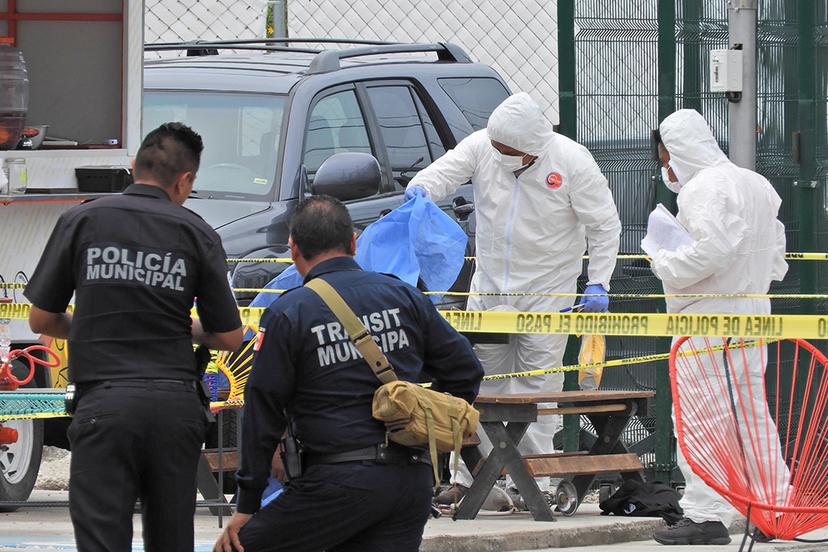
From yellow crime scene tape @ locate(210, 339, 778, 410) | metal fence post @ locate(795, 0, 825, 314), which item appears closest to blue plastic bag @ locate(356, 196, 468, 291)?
yellow crime scene tape @ locate(210, 339, 778, 410)

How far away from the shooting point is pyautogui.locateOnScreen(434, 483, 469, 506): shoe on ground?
8.28 metres

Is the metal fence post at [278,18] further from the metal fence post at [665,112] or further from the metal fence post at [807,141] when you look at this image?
the metal fence post at [807,141]

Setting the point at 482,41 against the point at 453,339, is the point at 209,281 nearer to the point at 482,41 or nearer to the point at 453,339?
the point at 453,339

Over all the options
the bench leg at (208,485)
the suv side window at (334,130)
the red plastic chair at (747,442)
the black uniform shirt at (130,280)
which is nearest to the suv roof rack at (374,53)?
the suv side window at (334,130)

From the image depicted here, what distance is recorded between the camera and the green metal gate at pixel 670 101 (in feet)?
31.1

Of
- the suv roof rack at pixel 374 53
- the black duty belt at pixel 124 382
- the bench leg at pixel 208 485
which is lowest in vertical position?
the bench leg at pixel 208 485

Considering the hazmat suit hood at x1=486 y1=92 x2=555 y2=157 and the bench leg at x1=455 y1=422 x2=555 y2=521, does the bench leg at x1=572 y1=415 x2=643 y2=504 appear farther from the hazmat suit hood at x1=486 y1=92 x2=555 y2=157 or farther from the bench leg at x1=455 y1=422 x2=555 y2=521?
the hazmat suit hood at x1=486 y1=92 x2=555 y2=157

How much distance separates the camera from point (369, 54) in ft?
32.9

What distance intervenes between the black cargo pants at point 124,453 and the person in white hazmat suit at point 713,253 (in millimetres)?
2966

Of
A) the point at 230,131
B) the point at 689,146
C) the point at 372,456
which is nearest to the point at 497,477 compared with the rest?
the point at 689,146

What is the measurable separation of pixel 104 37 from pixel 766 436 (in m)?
3.74

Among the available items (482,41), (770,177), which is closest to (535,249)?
(770,177)

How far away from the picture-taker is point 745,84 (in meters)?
9.09

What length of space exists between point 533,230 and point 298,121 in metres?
1.37
